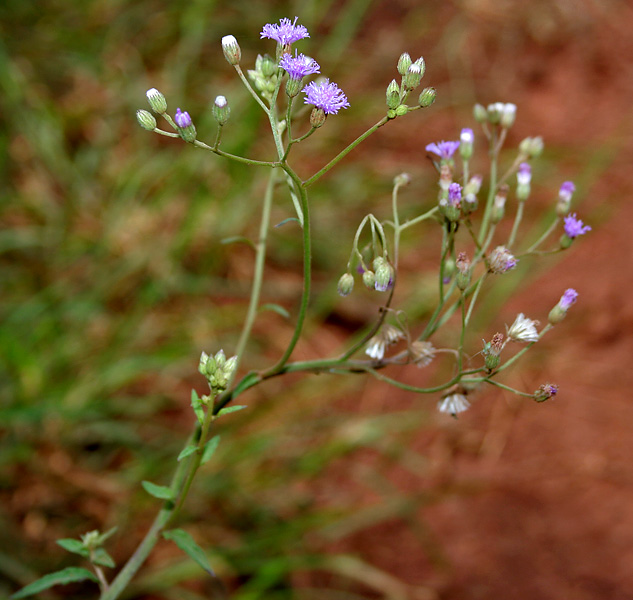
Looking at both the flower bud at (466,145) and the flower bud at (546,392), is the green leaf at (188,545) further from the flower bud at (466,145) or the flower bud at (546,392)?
the flower bud at (466,145)

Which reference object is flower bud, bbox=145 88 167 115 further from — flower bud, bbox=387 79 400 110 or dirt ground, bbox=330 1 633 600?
dirt ground, bbox=330 1 633 600

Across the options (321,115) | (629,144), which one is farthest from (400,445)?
(629,144)

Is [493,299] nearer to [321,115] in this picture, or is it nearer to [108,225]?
[108,225]

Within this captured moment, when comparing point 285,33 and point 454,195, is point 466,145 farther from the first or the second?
point 285,33

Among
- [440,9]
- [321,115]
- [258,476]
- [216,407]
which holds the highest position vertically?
[440,9]

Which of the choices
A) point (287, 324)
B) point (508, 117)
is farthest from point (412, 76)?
point (287, 324)
